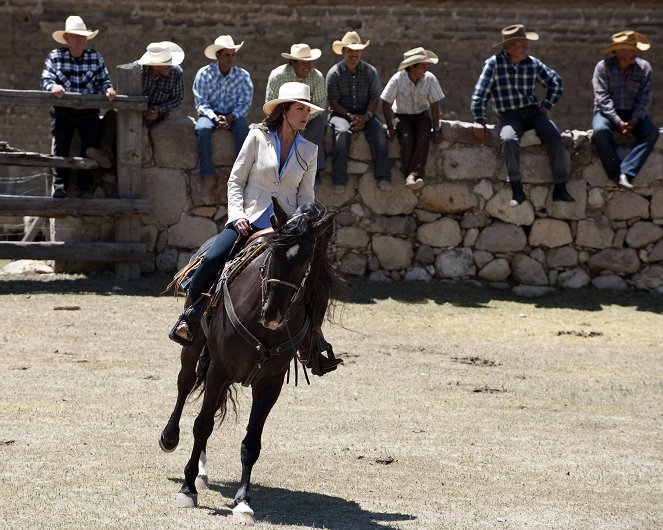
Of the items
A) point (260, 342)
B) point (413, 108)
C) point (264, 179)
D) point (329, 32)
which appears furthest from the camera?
point (329, 32)

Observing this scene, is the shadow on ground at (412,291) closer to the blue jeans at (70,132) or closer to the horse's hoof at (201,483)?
the blue jeans at (70,132)

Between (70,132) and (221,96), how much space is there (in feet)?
5.83

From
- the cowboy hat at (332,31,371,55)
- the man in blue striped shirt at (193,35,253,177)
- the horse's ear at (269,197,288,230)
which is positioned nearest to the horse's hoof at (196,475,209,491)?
the horse's ear at (269,197,288,230)

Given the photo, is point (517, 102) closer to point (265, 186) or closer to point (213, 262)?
point (265, 186)

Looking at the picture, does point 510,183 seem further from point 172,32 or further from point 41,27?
point 41,27

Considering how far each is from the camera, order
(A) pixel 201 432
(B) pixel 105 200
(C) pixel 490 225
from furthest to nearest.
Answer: (C) pixel 490 225 < (B) pixel 105 200 < (A) pixel 201 432

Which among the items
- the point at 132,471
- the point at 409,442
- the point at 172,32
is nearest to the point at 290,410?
the point at 409,442

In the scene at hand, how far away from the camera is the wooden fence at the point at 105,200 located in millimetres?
13172

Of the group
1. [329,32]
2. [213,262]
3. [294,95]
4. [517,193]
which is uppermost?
[329,32]

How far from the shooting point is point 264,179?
6.98m

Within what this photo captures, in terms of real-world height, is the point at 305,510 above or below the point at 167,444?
below

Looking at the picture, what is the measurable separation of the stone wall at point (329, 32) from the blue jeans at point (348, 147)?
6380 mm

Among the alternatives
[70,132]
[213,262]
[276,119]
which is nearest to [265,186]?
[276,119]

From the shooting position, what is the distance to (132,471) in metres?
6.93
